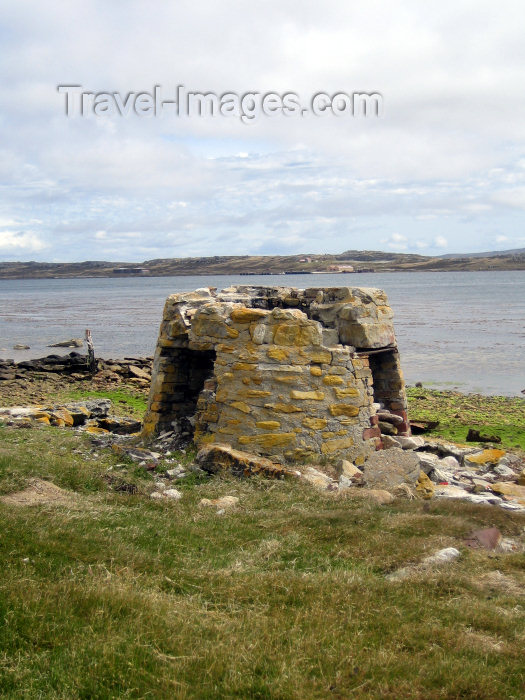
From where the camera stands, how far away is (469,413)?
1958 cm

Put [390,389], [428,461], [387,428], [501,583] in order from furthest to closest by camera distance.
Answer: [390,389]
[387,428]
[428,461]
[501,583]

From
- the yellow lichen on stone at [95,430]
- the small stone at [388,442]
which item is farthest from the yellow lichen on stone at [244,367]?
the yellow lichen on stone at [95,430]

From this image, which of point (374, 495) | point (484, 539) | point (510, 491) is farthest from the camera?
point (510, 491)

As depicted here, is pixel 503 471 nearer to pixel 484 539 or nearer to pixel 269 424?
pixel 269 424

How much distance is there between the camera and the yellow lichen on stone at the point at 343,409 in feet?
33.8

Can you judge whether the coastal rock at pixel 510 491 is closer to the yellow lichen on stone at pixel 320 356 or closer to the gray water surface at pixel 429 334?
the yellow lichen on stone at pixel 320 356

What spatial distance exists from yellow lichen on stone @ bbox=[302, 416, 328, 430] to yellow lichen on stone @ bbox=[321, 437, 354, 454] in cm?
25

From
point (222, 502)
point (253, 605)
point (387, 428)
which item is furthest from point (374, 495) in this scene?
point (387, 428)

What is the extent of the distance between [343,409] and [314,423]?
534 mm

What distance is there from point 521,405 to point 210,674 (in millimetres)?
19196

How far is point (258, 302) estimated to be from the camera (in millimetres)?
12414

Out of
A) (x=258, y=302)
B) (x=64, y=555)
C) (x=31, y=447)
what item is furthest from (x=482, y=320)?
(x=64, y=555)

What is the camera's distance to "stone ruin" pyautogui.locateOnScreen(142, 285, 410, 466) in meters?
10.1

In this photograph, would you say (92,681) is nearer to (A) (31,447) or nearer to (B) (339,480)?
(B) (339,480)
